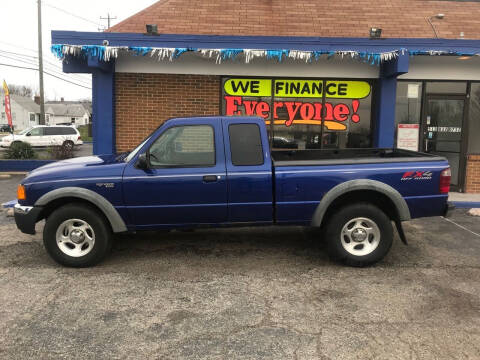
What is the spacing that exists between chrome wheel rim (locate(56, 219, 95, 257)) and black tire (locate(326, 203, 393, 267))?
9.44 ft

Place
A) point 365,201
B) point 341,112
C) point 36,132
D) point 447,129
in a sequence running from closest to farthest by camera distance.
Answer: point 365,201 < point 341,112 < point 447,129 < point 36,132

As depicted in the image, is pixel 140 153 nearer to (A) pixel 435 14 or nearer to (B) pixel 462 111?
(B) pixel 462 111

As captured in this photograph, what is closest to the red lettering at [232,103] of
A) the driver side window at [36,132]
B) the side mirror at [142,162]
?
the side mirror at [142,162]

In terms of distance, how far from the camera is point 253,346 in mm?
3189

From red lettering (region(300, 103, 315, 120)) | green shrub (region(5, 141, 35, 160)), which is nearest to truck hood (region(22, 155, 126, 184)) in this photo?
red lettering (region(300, 103, 315, 120))

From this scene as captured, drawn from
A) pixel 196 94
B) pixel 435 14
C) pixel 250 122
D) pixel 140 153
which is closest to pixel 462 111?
pixel 435 14

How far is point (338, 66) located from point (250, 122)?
5.00 meters

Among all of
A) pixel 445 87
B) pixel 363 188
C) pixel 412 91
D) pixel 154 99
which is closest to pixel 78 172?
pixel 363 188

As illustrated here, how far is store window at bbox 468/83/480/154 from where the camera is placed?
31.1ft

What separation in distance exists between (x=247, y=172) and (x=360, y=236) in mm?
1593

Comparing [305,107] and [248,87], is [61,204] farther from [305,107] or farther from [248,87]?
[305,107]

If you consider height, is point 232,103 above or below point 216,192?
above

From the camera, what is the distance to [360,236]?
4.93m

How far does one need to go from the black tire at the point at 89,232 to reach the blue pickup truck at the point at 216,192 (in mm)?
12
